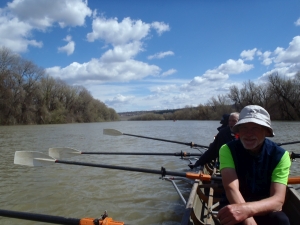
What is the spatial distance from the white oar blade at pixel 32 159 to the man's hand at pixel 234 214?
4.51 meters

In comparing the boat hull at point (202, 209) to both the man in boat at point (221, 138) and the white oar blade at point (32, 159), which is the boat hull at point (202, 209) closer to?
the man in boat at point (221, 138)

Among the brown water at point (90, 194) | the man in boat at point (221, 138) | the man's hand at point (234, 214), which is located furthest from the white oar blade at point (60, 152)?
the man's hand at point (234, 214)

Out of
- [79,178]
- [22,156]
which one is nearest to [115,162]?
[79,178]

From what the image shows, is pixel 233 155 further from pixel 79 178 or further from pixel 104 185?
pixel 79 178

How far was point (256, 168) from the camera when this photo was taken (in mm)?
2350

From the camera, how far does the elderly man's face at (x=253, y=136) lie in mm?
2349

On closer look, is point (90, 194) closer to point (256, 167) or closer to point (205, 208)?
point (205, 208)

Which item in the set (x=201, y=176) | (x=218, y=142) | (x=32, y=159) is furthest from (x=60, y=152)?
(x=201, y=176)

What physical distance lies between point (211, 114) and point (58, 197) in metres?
62.9

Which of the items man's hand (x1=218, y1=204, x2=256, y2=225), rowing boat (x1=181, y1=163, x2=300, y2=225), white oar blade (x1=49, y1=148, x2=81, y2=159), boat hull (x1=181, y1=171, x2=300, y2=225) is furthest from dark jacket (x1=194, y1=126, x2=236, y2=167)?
white oar blade (x1=49, y1=148, x2=81, y2=159)

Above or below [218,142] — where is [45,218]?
below

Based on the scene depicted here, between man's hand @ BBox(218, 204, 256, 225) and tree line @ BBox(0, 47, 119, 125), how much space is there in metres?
43.3

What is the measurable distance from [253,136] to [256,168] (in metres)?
0.30

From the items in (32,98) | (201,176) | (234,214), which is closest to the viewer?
(234,214)
